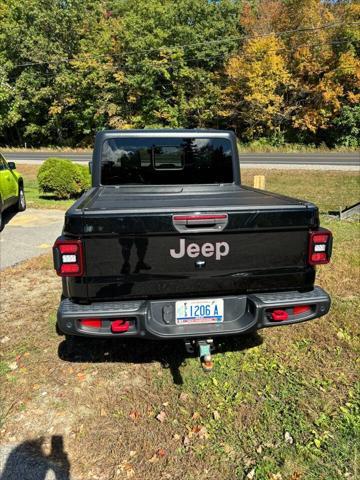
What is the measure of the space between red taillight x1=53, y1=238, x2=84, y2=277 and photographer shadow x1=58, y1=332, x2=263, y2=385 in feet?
3.85

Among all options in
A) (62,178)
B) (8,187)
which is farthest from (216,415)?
(62,178)

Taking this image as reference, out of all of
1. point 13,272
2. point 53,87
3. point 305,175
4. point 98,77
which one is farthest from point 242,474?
point 53,87

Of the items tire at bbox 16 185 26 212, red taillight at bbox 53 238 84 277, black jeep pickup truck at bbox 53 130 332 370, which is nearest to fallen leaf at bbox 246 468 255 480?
black jeep pickup truck at bbox 53 130 332 370

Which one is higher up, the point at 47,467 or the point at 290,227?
the point at 290,227

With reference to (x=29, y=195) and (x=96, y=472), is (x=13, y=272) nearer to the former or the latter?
(x=96, y=472)

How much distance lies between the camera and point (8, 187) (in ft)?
29.8

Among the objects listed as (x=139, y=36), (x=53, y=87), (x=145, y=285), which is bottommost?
(x=145, y=285)

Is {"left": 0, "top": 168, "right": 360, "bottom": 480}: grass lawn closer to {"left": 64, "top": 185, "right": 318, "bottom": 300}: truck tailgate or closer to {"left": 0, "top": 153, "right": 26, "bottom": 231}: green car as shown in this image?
{"left": 64, "top": 185, "right": 318, "bottom": 300}: truck tailgate

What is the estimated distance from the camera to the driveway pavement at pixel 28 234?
6965 mm

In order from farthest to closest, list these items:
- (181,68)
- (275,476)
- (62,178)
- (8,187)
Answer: (181,68)
(62,178)
(8,187)
(275,476)

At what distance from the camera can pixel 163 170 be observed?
4.46 m

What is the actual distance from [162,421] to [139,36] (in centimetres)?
3588

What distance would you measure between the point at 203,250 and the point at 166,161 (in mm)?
1961

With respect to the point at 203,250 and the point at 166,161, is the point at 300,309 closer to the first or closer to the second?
the point at 203,250
